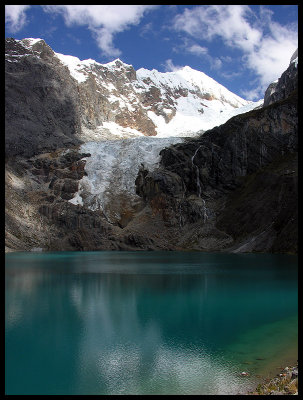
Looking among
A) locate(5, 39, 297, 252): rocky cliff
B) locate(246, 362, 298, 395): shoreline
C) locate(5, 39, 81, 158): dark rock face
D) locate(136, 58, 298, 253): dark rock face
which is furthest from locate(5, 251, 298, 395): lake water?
locate(5, 39, 81, 158): dark rock face

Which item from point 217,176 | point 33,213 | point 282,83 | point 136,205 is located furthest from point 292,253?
point 282,83

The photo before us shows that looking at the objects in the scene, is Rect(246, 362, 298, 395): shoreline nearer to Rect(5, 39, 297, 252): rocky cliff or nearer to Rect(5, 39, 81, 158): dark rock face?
Rect(5, 39, 297, 252): rocky cliff

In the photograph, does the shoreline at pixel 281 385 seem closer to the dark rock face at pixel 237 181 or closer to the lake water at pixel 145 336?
the lake water at pixel 145 336

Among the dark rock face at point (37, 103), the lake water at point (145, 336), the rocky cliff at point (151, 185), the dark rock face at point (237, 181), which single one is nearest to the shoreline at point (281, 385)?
the lake water at point (145, 336)

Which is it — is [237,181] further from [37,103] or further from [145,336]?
[145,336]

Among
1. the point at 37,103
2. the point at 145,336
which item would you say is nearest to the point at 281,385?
the point at 145,336

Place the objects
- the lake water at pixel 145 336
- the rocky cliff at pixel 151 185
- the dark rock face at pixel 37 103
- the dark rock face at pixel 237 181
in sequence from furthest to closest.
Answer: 1. the dark rock face at pixel 37 103
2. the rocky cliff at pixel 151 185
3. the dark rock face at pixel 237 181
4. the lake water at pixel 145 336
